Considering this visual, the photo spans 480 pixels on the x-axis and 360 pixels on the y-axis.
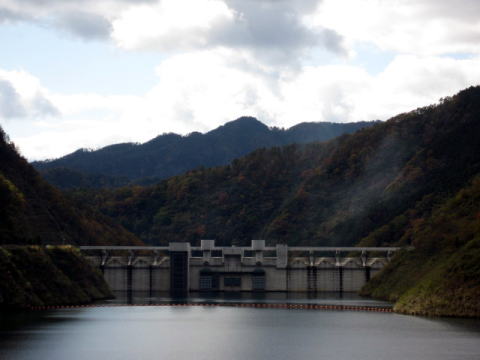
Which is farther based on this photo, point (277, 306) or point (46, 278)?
point (277, 306)

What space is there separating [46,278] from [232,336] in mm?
44232

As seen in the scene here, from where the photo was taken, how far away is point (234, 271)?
195 metres

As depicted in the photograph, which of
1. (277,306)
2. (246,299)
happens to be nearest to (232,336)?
(277,306)

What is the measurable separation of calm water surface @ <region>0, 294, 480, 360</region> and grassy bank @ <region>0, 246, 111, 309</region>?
4602 mm

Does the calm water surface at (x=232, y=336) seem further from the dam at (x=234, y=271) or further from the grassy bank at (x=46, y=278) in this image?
the dam at (x=234, y=271)

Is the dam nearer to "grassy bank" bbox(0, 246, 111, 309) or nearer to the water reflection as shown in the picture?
the water reflection

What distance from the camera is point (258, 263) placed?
640ft

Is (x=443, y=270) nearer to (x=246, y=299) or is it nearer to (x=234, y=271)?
(x=246, y=299)

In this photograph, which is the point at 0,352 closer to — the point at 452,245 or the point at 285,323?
the point at 285,323

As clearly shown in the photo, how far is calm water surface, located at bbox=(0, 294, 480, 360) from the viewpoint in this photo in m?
78.4

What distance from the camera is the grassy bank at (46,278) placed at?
118 m

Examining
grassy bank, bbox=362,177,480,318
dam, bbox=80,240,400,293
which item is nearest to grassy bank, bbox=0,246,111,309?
dam, bbox=80,240,400,293

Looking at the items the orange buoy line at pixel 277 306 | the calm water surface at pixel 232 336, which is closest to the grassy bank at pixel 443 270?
the calm water surface at pixel 232 336

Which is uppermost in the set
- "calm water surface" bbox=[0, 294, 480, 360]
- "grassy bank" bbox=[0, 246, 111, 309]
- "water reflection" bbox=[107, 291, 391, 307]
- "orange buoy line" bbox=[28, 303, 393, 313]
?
"grassy bank" bbox=[0, 246, 111, 309]
